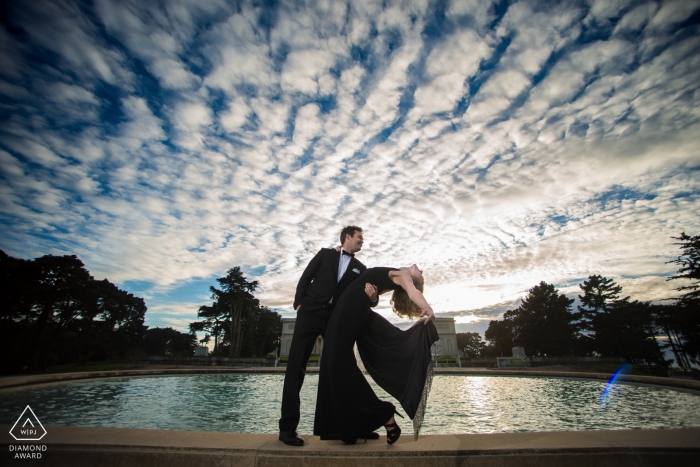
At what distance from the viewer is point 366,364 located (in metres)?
3.12

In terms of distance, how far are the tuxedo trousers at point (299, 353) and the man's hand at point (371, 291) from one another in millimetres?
478

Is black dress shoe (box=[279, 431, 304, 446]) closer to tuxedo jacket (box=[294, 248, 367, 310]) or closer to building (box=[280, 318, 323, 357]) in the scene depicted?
tuxedo jacket (box=[294, 248, 367, 310])

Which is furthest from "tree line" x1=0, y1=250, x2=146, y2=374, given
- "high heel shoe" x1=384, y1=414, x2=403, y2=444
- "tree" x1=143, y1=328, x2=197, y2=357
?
"tree" x1=143, y1=328, x2=197, y2=357

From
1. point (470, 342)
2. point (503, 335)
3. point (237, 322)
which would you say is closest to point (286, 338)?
point (237, 322)

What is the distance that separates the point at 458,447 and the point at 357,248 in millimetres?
2119

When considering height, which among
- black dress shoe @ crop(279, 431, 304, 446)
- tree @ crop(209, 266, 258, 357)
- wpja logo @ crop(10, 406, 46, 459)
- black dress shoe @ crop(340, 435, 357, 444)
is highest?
tree @ crop(209, 266, 258, 357)

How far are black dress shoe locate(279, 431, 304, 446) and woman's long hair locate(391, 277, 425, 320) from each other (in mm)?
1640

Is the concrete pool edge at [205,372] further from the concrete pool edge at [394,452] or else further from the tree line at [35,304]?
the tree line at [35,304]

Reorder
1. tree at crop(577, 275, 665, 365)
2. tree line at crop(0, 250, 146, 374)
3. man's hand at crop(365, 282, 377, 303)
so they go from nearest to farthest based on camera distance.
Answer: man's hand at crop(365, 282, 377, 303), tree line at crop(0, 250, 146, 374), tree at crop(577, 275, 665, 365)

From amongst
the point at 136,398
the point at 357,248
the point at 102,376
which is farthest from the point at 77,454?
the point at 102,376

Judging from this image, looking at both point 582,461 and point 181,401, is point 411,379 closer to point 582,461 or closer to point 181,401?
point 582,461

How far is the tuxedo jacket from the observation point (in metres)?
3.20

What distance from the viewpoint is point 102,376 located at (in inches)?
457

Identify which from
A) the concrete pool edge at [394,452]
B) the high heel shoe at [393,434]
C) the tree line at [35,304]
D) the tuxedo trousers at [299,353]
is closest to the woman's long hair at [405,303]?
the tuxedo trousers at [299,353]
